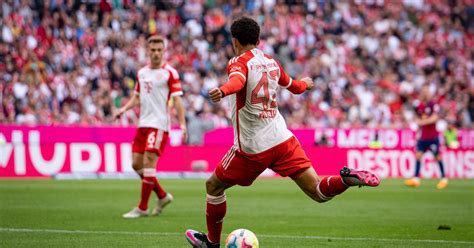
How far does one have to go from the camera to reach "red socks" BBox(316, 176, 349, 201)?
8.99m

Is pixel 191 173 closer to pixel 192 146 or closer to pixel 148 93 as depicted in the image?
pixel 192 146

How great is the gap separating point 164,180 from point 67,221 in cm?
1185

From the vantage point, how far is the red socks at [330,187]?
899 centimetres

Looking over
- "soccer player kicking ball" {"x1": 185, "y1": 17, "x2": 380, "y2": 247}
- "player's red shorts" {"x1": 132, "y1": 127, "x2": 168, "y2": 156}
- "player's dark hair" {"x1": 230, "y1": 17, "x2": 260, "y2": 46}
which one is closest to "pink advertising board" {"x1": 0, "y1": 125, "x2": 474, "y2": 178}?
"player's red shorts" {"x1": 132, "y1": 127, "x2": 168, "y2": 156}

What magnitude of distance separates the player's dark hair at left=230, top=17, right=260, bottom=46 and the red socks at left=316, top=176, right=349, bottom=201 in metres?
1.63

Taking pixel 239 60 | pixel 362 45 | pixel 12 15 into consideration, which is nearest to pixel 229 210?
pixel 239 60

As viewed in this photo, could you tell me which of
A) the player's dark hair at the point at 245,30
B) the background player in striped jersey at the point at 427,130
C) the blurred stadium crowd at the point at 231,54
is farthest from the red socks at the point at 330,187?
the blurred stadium crowd at the point at 231,54

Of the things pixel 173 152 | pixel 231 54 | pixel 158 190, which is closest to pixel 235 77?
pixel 158 190

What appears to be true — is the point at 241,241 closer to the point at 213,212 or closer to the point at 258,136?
the point at 213,212

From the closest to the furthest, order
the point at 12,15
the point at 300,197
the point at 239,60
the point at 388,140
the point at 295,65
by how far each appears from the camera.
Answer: the point at 239,60, the point at 300,197, the point at 12,15, the point at 388,140, the point at 295,65

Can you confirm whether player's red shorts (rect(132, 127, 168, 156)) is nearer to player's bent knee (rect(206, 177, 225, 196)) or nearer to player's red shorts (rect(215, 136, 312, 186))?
player's bent knee (rect(206, 177, 225, 196))

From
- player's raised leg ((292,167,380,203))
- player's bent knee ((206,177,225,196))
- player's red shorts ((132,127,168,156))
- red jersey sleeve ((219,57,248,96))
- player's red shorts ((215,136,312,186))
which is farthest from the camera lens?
player's red shorts ((132,127,168,156))

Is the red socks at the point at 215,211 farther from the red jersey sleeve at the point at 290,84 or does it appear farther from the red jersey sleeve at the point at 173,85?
the red jersey sleeve at the point at 173,85

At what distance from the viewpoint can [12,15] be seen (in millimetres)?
28125
